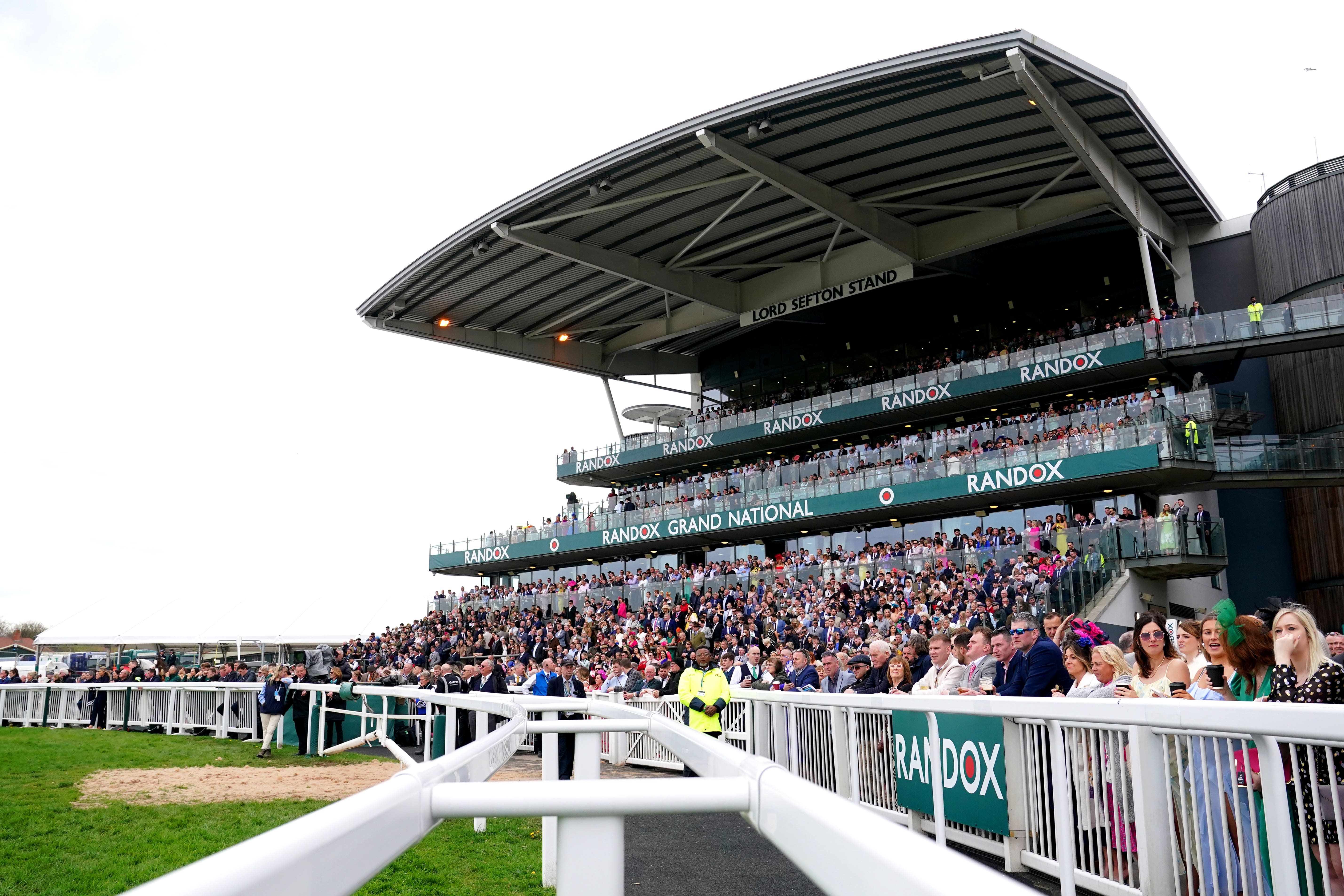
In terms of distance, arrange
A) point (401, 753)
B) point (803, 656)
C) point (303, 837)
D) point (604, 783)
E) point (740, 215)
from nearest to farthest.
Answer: point (303, 837), point (604, 783), point (401, 753), point (803, 656), point (740, 215)

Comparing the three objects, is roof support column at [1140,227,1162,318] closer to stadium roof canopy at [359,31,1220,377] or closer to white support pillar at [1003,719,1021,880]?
stadium roof canopy at [359,31,1220,377]

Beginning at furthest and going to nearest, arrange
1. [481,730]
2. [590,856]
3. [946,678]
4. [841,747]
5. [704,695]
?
[704,695]
[946,678]
[481,730]
[841,747]
[590,856]

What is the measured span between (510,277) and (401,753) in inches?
1207

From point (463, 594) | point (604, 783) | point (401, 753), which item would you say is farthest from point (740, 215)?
point (604, 783)

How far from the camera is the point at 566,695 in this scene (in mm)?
13922

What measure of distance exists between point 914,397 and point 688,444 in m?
10.3

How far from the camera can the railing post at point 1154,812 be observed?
4309mm

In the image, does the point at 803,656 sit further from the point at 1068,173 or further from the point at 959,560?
the point at 1068,173

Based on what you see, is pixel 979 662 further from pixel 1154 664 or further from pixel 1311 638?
pixel 1311 638

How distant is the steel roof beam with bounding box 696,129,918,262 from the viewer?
2814cm

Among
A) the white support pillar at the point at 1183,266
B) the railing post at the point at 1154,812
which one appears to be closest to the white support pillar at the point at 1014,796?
the railing post at the point at 1154,812

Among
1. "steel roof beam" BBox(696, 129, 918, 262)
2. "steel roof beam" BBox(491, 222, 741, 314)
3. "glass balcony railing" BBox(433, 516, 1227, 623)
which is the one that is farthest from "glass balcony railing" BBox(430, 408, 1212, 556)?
"steel roof beam" BBox(491, 222, 741, 314)

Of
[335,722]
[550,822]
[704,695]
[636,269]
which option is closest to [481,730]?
[704,695]

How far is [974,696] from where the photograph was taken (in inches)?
245
